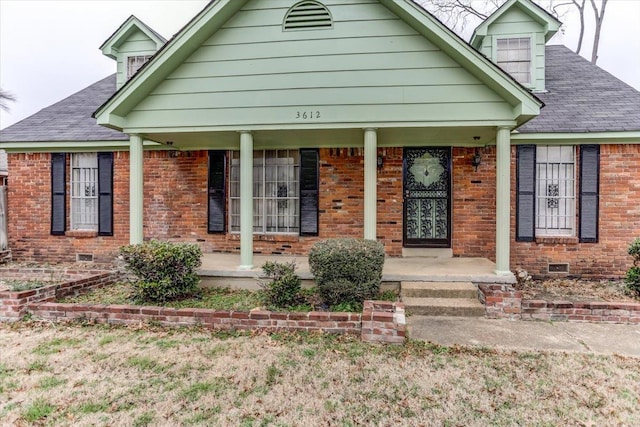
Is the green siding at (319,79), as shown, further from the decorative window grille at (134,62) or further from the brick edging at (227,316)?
the decorative window grille at (134,62)

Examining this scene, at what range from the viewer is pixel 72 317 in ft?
15.3

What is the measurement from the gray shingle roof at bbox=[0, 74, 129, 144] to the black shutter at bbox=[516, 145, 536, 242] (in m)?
8.48

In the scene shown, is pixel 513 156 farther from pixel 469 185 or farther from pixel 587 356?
pixel 587 356

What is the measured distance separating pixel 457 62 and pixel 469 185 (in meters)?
2.73

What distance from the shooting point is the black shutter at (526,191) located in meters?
6.98

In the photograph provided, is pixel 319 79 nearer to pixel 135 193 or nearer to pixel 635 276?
pixel 135 193

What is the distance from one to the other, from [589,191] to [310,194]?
556 cm

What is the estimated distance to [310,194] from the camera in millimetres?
7621

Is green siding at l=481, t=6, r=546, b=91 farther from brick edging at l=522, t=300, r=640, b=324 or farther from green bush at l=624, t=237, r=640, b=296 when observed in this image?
brick edging at l=522, t=300, r=640, b=324

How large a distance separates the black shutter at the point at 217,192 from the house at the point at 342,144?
0.03 meters

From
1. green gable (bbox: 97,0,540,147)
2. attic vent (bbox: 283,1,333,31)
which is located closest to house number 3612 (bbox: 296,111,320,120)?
green gable (bbox: 97,0,540,147)

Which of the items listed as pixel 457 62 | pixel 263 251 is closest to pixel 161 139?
pixel 263 251

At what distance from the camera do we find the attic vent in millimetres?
5656

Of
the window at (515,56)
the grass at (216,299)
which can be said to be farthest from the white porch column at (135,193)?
the window at (515,56)
